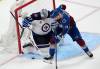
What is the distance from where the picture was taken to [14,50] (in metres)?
2.18

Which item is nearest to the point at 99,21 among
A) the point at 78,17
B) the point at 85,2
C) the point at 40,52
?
Result: the point at 78,17

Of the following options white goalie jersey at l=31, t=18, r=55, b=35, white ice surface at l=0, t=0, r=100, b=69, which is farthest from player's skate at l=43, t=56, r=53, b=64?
white goalie jersey at l=31, t=18, r=55, b=35

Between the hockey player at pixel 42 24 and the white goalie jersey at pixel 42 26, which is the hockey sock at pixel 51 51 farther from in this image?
the white goalie jersey at pixel 42 26

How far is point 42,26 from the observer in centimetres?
190

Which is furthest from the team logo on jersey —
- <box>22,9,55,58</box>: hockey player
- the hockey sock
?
the hockey sock

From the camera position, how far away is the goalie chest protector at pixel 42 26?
74.9 inches

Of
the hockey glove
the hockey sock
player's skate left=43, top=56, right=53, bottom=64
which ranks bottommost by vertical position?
player's skate left=43, top=56, right=53, bottom=64

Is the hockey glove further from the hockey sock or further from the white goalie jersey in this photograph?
the hockey sock

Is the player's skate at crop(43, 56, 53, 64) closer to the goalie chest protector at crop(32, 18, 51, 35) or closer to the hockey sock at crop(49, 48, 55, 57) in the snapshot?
the hockey sock at crop(49, 48, 55, 57)

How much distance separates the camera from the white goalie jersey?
1.90 metres

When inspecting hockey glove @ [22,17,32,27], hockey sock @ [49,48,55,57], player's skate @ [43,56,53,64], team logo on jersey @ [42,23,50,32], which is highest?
hockey glove @ [22,17,32,27]

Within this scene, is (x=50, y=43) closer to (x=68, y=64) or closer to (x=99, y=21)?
(x=68, y=64)

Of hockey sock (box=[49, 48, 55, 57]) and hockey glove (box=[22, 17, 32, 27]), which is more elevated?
hockey glove (box=[22, 17, 32, 27])

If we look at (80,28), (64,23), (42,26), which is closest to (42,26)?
(42,26)
